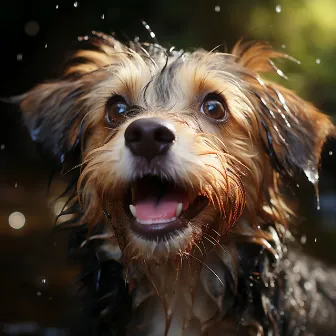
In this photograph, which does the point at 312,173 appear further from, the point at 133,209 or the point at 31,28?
the point at 31,28

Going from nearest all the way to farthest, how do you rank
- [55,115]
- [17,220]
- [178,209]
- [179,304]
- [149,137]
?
[149,137] < [178,209] < [179,304] < [55,115] < [17,220]

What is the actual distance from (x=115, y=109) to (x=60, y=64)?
10.9 feet

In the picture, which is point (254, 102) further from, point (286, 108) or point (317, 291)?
point (317, 291)

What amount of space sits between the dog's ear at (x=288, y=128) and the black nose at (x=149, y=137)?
759 mm

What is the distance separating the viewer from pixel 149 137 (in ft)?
8.78

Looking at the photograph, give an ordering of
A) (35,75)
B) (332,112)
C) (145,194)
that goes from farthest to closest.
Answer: (35,75), (332,112), (145,194)

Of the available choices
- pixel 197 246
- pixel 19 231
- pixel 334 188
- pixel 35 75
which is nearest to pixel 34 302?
pixel 19 231

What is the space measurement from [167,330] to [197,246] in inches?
20.5

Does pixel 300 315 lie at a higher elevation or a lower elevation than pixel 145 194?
lower

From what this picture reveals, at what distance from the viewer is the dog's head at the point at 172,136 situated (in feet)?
9.07

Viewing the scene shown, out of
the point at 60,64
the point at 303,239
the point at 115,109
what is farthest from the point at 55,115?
the point at 303,239

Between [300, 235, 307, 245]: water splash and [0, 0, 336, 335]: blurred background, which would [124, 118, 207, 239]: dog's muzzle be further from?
[300, 235, 307, 245]: water splash

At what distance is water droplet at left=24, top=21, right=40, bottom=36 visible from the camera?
6.40 metres

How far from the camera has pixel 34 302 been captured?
6070 mm
